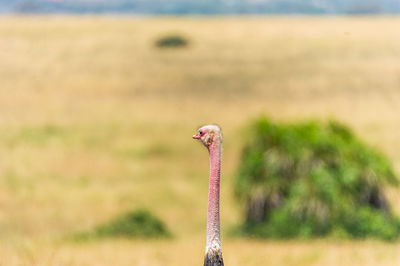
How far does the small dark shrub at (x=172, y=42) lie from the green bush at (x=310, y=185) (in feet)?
149

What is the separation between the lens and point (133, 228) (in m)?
17.7

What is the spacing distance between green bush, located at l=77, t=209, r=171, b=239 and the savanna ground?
1.86ft

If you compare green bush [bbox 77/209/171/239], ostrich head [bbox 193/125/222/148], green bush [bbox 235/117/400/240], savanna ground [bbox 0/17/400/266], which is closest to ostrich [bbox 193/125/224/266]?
ostrich head [bbox 193/125/222/148]

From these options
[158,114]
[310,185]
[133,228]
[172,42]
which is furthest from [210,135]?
[172,42]

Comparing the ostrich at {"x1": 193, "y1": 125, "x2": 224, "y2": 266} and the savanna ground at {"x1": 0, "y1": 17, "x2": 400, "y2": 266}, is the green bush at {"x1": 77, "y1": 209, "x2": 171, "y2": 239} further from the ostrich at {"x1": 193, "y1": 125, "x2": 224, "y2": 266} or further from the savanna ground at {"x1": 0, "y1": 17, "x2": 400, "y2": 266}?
the ostrich at {"x1": 193, "y1": 125, "x2": 224, "y2": 266}

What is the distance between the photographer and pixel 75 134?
35.6 metres

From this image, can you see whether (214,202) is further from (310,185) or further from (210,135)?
(310,185)

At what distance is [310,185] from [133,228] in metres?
3.71

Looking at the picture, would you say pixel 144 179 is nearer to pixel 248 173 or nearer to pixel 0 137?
pixel 0 137

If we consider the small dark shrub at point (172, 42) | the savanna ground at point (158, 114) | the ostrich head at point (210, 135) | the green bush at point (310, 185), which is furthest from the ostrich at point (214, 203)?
the small dark shrub at point (172, 42)

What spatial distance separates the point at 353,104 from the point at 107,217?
22438mm

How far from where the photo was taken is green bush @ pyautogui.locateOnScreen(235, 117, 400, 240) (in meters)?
16.8

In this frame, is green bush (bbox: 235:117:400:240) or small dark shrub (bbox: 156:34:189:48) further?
small dark shrub (bbox: 156:34:189:48)

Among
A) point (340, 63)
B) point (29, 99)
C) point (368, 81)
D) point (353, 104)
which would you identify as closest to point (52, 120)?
point (29, 99)
